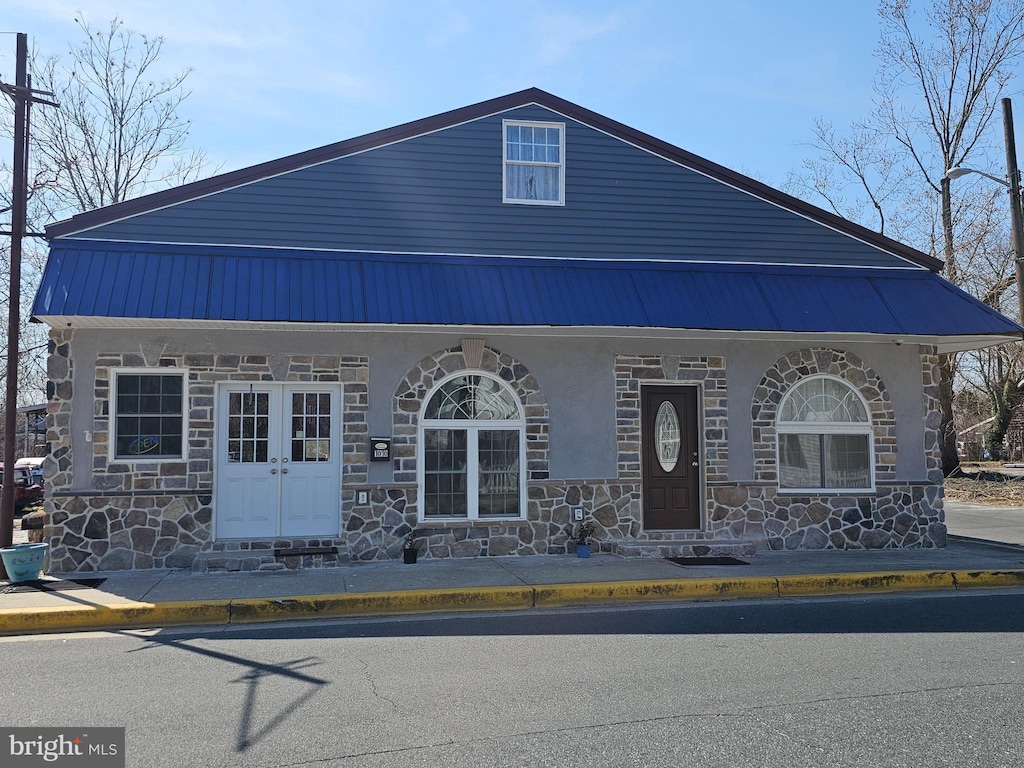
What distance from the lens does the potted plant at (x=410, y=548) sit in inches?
437

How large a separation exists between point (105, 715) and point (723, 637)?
5010 millimetres

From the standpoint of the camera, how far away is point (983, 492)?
2170cm

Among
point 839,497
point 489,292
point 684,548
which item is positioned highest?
point 489,292

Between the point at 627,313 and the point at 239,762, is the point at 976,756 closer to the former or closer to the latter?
the point at 239,762

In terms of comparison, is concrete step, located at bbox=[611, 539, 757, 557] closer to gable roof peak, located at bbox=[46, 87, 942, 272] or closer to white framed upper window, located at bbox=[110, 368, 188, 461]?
gable roof peak, located at bbox=[46, 87, 942, 272]

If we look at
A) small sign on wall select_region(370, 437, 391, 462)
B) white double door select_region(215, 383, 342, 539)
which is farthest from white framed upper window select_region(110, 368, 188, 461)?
small sign on wall select_region(370, 437, 391, 462)

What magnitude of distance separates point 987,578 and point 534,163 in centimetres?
840

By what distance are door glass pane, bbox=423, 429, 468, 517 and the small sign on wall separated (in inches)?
23.1

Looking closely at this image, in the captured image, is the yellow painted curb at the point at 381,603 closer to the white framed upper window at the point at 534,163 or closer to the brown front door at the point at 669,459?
the brown front door at the point at 669,459

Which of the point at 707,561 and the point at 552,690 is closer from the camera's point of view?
the point at 552,690

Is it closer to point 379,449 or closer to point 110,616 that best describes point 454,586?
point 379,449

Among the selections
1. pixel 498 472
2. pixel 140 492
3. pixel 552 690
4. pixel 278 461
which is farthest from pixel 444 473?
pixel 552 690

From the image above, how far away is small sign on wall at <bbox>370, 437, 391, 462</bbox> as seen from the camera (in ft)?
37.0

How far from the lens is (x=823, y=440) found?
1277 cm
